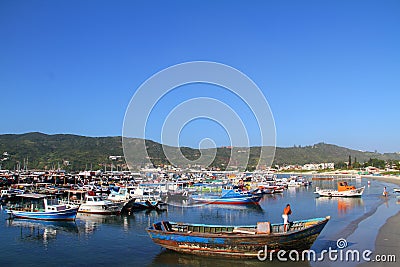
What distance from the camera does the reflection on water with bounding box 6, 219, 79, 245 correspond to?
900 inches

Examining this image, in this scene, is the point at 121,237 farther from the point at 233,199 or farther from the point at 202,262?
the point at 233,199

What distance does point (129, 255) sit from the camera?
59.1 ft

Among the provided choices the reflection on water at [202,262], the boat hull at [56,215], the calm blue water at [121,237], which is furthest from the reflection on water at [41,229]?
the reflection on water at [202,262]

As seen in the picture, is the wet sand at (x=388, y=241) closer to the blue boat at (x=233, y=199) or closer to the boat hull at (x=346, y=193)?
the blue boat at (x=233, y=199)

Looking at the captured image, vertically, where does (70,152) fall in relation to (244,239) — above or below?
above

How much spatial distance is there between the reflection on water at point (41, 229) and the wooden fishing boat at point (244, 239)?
8.81 metres

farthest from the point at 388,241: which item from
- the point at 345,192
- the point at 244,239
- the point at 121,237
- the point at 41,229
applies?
the point at 345,192

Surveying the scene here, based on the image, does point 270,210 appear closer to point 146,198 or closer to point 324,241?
point 146,198

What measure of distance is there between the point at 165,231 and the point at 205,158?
95.3m

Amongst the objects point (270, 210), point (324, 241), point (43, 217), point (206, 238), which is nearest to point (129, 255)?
point (206, 238)

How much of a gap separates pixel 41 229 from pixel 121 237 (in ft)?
23.4

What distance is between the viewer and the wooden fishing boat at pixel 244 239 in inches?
643

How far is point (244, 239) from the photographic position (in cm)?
1634

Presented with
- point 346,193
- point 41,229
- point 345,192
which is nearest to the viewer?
point 41,229
